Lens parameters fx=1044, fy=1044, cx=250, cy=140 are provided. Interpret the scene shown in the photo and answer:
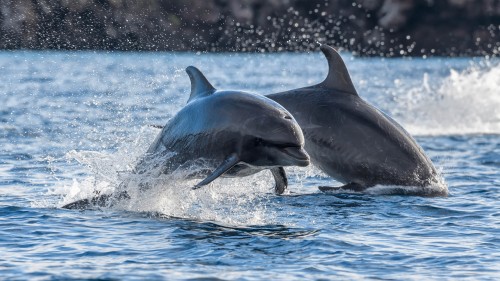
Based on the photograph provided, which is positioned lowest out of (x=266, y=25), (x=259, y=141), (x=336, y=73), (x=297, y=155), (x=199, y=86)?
(x=297, y=155)

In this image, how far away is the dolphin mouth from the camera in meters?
10.9

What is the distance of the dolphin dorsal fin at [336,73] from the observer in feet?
45.3

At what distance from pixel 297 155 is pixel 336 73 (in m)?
3.29

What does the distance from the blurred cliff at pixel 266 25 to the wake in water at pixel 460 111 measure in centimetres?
6434

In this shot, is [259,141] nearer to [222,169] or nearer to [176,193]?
[222,169]

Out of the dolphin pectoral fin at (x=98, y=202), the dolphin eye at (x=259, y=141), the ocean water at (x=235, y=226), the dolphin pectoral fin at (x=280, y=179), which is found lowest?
the ocean water at (x=235, y=226)

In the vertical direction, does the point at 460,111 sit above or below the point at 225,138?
below

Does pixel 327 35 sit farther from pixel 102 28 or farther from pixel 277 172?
pixel 277 172

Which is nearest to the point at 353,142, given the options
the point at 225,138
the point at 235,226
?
the point at 235,226

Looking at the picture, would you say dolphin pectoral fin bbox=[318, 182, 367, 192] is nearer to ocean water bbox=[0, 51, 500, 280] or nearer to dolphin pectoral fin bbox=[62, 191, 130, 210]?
ocean water bbox=[0, 51, 500, 280]

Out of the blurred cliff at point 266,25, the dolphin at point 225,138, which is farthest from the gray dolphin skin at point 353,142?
the blurred cliff at point 266,25

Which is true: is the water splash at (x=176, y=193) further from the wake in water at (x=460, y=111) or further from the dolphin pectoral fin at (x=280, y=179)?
the wake in water at (x=460, y=111)

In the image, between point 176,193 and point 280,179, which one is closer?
point 176,193

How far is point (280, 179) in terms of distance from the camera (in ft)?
41.2
